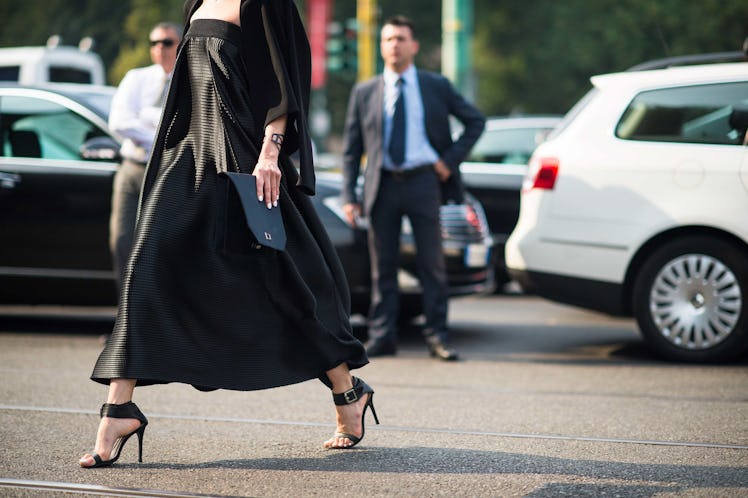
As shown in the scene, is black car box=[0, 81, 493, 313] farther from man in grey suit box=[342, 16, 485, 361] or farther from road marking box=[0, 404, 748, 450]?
road marking box=[0, 404, 748, 450]

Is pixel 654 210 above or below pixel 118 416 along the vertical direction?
above

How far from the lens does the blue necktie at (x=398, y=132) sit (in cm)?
723

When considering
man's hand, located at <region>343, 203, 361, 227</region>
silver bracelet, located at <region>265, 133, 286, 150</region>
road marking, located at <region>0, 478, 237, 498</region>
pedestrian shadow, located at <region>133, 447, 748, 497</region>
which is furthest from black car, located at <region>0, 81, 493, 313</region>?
road marking, located at <region>0, 478, 237, 498</region>

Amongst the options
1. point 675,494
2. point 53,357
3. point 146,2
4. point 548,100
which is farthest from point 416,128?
point 548,100

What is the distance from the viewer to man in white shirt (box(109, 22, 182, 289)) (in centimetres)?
726

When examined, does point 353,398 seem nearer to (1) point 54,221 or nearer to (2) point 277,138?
(2) point 277,138

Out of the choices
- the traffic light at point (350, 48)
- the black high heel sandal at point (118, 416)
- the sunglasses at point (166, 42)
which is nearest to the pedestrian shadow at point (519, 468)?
the black high heel sandal at point (118, 416)

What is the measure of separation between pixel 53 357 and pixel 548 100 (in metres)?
32.1

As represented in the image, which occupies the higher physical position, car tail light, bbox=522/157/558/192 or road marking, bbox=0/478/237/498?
car tail light, bbox=522/157/558/192

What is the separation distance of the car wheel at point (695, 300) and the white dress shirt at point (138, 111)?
3.05 m

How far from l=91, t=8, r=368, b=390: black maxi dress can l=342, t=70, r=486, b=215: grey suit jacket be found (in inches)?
118

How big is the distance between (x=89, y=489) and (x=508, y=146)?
7.54 m

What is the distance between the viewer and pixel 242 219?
4105 mm

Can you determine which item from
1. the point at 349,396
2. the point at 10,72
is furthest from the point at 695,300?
the point at 10,72
